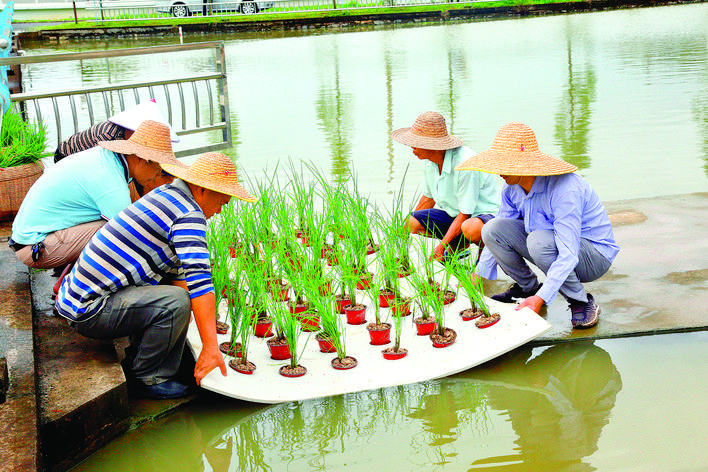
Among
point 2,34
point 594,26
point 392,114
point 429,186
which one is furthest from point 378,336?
point 594,26

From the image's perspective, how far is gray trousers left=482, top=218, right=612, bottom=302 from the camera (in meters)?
3.31

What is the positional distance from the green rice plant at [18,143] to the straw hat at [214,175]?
7.63 feet

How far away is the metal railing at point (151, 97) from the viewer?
5.42m

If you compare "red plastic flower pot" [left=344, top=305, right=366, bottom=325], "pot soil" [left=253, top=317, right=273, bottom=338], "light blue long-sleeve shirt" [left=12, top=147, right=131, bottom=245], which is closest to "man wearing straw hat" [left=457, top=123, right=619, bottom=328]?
"red plastic flower pot" [left=344, top=305, right=366, bottom=325]

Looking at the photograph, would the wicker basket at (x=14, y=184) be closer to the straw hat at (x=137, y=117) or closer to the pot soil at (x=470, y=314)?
the straw hat at (x=137, y=117)

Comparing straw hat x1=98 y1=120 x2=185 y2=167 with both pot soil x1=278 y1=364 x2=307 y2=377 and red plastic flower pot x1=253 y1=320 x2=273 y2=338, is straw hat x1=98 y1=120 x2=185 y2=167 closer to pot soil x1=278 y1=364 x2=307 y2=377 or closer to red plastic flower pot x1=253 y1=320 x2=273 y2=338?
red plastic flower pot x1=253 y1=320 x2=273 y2=338

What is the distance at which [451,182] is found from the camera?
13.6ft

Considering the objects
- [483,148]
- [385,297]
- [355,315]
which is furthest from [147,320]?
[483,148]

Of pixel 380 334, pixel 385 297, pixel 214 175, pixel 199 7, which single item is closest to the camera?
pixel 214 175

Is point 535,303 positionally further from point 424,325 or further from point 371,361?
point 371,361

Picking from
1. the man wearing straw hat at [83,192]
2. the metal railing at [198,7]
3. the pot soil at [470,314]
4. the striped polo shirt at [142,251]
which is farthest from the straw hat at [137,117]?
the metal railing at [198,7]

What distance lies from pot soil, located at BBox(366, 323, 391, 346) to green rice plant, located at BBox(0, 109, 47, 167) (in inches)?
109

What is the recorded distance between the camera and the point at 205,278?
2.73 meters

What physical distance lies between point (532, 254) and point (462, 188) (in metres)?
0.83
